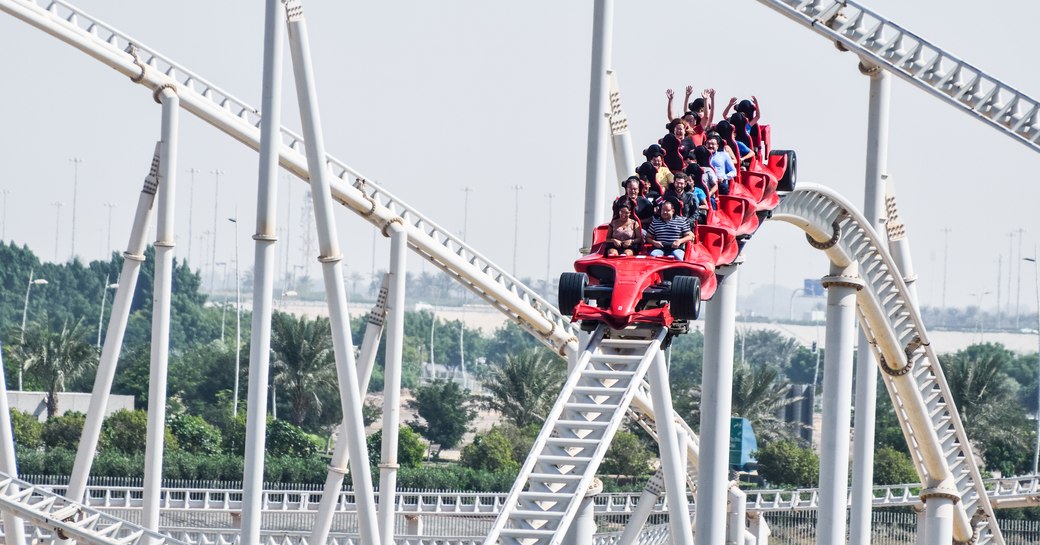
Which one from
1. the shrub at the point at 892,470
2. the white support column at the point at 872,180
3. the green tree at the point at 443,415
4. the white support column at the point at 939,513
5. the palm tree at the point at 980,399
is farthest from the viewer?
the green tree at the point at 443,415

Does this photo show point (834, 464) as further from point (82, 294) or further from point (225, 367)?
point (82, 294)

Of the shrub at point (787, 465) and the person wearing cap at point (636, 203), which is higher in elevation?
the person wearing cap at point (636, 203)

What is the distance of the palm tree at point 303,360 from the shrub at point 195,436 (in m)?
4.39

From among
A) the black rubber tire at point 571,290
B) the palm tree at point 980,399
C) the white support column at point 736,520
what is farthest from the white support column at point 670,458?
the palm tree at point 980,399

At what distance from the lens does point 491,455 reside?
1829 inches

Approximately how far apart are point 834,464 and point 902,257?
10.8ft

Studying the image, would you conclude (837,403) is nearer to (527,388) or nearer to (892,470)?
(892,470)

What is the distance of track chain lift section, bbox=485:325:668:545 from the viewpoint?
1184cm

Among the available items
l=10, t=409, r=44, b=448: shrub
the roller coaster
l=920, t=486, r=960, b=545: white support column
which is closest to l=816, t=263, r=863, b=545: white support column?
the roller coaster

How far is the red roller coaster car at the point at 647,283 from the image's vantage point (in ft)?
41.7

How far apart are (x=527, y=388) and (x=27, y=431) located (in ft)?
47.3

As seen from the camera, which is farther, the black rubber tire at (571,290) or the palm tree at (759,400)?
the palm tree at (759,400)

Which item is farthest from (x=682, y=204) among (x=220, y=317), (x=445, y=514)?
(x=220, y=317)

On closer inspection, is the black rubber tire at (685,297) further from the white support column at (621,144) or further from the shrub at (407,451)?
the shrub at (407,451)
